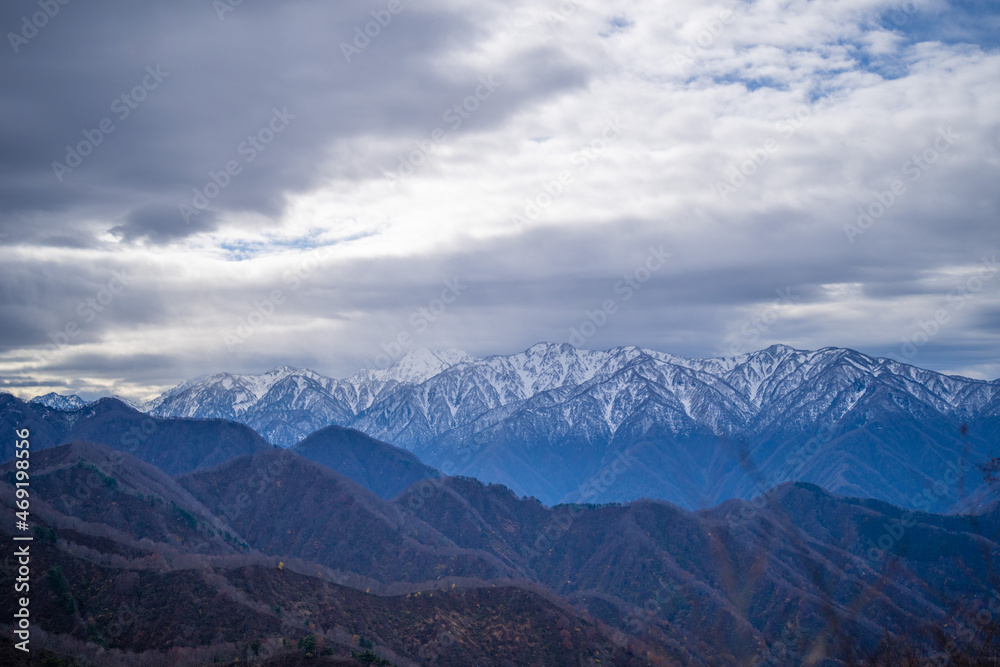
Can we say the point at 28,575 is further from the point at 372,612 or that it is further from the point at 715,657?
the point at 715,657

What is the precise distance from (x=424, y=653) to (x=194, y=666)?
48.6 meters

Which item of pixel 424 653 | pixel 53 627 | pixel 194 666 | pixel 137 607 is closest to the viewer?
pixel 194 666

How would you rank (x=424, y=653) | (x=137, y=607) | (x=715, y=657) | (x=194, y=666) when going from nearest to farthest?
(x=194, y=666), (x=137, y=607), (x=424, y=653), (x=715, y=657)

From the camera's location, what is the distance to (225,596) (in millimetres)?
135125

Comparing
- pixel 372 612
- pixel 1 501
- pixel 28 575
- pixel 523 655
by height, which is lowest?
pixel 523 655

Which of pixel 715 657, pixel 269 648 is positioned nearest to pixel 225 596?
pixel 269 648

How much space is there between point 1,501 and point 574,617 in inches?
5127

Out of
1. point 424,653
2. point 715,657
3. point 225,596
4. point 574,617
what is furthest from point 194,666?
point 715,657

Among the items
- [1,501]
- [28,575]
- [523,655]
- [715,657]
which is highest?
[1,501]

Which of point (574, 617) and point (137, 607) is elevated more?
point (137, 607)

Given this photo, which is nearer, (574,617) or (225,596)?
(225,596)

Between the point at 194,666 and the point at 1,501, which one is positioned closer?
the point at 194,666

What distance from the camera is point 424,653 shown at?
5684 inches

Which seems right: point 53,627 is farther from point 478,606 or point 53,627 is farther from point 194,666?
point 478,606
